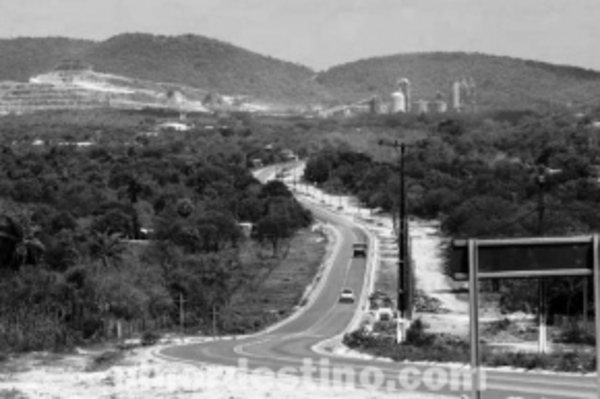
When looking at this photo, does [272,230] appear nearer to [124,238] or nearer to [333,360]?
[124,238]

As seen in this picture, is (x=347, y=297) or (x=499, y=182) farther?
(x=499, y=182)

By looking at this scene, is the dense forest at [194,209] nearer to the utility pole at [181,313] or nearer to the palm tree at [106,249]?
the palm tree at [106,249]

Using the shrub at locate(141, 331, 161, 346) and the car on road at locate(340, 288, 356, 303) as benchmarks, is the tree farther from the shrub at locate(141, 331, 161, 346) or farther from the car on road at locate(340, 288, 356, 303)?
the shrub at locate(141, 331, 161, 346)

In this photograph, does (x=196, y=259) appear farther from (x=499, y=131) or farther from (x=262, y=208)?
(x=499, y=131)

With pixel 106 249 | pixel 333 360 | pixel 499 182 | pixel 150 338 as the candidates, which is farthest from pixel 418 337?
pixel 499 182

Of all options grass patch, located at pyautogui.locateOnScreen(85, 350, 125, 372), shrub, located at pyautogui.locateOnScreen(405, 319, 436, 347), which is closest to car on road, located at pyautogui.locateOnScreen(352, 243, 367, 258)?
shrub, located at pyautogui.locateOnScreen(405, 319, 436, 347)

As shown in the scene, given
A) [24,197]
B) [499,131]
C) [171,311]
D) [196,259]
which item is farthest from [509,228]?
[499,131]
